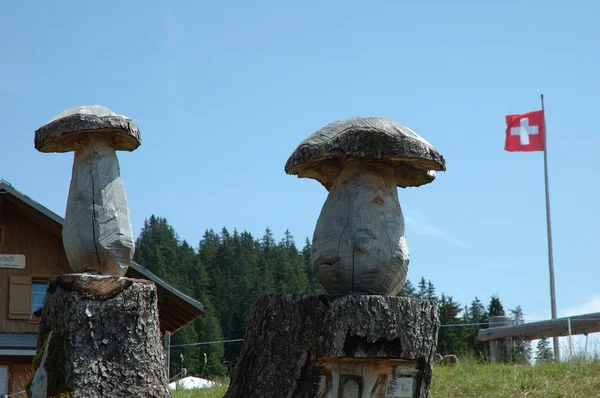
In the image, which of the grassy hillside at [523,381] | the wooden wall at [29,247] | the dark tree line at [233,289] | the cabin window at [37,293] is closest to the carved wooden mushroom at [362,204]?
the grassy hillside at [523,381]

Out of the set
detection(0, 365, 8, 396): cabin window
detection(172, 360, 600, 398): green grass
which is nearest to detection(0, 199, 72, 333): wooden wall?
detection(0, 365, 8, 396): cabin window

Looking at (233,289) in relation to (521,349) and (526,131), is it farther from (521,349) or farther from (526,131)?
(521,349)

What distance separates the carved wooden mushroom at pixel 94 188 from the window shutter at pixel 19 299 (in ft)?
37.3

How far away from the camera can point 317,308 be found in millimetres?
4777

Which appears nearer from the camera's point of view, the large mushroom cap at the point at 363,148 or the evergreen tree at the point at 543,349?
the large mushroom cap at the point at 363,148

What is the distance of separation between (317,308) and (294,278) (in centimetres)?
3273

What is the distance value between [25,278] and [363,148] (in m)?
14.0

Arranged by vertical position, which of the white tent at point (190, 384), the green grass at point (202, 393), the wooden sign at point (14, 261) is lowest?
the green grass at point (202, 393)

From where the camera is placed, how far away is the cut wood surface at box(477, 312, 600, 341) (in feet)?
38.3

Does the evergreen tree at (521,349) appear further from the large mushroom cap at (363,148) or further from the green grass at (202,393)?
the large mushroom cap at (363,148)

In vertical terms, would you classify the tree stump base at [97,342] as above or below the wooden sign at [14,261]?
below

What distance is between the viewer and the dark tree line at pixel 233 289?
2833 cm

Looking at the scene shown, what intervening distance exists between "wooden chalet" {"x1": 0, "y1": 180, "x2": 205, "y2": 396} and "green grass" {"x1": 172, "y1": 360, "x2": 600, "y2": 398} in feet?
20.9

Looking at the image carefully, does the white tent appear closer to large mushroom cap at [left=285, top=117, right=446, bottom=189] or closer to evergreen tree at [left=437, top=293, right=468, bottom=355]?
large mushroom cap at [left=285, top=117, right=446, bottom=189]
